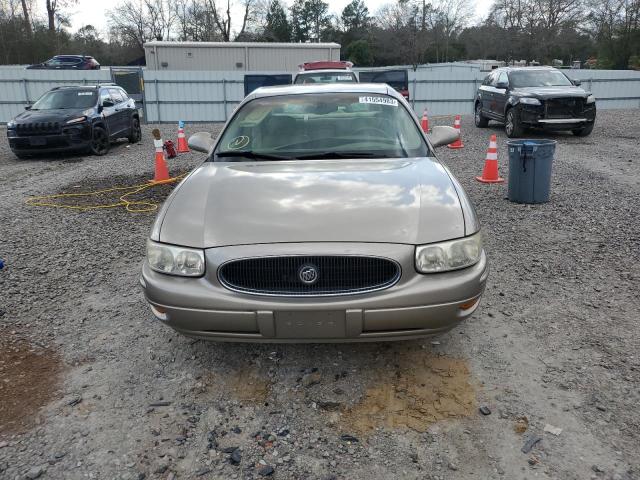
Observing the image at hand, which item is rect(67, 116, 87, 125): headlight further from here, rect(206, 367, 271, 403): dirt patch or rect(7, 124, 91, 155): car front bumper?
rect(206, 367, 271, 403): dirt patch

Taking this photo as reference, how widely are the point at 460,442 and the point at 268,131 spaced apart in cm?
266

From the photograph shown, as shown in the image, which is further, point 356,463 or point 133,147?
point 133,147

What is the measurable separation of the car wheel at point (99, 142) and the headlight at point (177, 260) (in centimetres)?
1005

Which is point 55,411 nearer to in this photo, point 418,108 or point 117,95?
point 117,95

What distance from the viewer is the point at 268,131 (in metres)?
4.12

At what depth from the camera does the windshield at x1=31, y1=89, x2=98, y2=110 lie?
12.0 metres

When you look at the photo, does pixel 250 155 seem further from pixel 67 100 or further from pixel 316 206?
pixel 67 100

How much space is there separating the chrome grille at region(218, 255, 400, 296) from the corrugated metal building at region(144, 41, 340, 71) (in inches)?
1049

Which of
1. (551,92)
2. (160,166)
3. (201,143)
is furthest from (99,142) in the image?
(551,92)

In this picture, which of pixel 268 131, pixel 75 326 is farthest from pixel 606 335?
pixel 75 326

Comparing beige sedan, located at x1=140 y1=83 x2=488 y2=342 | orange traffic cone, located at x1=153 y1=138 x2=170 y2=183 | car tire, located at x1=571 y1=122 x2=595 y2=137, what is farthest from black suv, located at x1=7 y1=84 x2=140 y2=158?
car tire, located at x1=571 y1=122 x2=595 y2=137

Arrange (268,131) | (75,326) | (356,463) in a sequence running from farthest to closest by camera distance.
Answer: (268,131), (75,326), (356,463)

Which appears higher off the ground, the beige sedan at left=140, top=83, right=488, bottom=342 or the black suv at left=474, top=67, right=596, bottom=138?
the black suv at left=474, top=67, right=596, bottom=138

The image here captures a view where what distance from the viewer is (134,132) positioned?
46.2 ft
